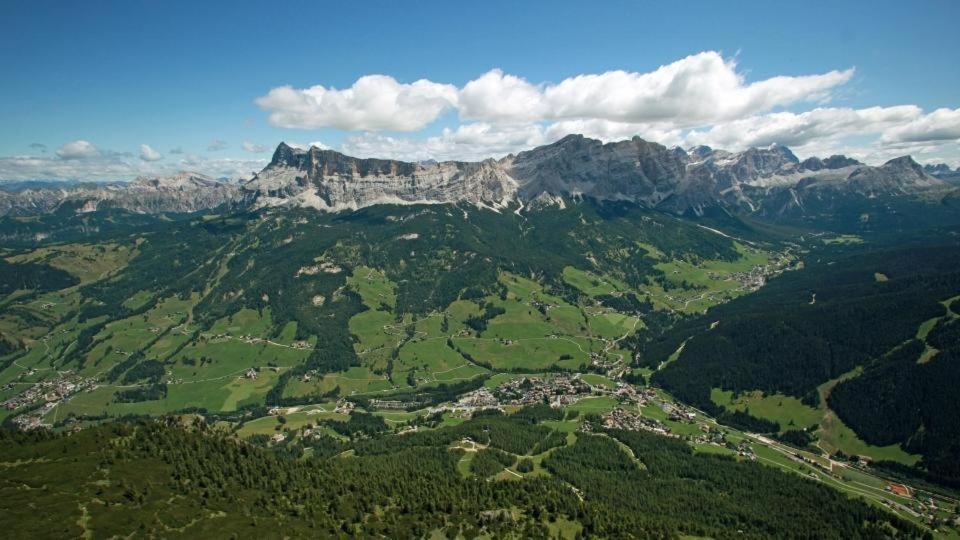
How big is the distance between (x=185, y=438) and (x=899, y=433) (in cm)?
22265

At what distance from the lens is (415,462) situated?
169750mm

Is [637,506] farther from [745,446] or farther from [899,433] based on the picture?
[899,433]

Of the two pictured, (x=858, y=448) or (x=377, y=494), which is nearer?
(x=377, y=494)

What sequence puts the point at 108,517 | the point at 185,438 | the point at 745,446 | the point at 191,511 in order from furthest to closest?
the point at 745,446 → the point at 185,438 → the point at 191,511 → the point at 108,517

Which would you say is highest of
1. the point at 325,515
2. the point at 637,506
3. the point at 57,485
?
the point at 57,485

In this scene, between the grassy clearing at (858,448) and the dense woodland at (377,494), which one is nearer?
the dense woodland at (377,494)

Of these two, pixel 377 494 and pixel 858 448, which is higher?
pixel 377 494

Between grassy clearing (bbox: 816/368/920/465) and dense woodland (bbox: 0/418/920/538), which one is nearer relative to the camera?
dense woodland (bbox: 0/418/920/538)

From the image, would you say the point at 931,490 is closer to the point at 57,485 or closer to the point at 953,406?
the point at 953,406

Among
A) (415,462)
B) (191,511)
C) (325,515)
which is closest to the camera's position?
(191,511)

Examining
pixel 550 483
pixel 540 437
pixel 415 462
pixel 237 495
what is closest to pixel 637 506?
pixel 550 483

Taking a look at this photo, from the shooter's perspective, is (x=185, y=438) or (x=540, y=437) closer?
(x=185, y=438)

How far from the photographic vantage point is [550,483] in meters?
156

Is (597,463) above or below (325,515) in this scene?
below
